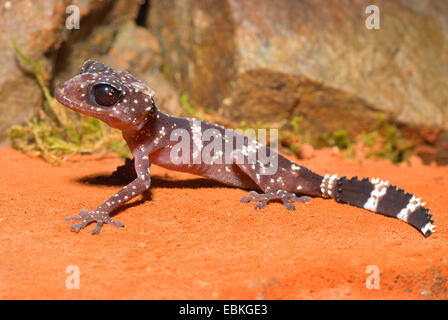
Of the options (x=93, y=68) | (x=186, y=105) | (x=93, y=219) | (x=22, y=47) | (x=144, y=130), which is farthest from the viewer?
(x=186, y=105)

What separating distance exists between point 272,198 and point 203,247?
1.42 meters

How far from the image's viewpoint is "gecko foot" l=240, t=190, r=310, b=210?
4844 mm

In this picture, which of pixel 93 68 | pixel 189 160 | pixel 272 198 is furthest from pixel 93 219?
pixel 272 198

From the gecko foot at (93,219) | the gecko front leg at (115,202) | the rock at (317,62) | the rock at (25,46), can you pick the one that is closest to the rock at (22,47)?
the rock at (25,46)

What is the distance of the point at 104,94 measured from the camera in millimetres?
4375

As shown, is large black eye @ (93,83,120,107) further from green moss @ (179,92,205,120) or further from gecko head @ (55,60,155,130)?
green moss @ (179,92,205,120)

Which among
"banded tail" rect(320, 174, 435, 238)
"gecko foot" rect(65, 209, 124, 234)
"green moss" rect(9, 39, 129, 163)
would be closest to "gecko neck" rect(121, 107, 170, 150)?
"gecko foot" rect(65, 209, 124, 234)

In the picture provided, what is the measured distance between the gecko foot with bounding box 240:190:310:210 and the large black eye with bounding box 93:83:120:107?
1825mm

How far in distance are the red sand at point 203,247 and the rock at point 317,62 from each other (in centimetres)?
315

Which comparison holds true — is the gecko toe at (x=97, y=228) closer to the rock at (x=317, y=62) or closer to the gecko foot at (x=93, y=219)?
the gecko foot at (x=93, y=219)

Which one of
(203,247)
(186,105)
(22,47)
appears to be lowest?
(203,247)

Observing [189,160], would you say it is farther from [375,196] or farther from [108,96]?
[375,196]

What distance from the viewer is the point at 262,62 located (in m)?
7.73
